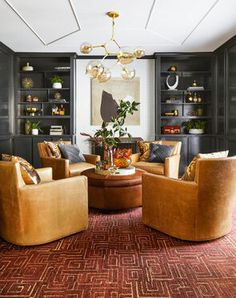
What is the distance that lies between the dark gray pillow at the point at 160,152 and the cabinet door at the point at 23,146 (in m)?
2.91

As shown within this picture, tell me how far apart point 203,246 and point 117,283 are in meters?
1.05

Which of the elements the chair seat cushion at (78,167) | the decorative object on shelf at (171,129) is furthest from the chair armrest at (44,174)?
the decorative object on shelf at (171,129)

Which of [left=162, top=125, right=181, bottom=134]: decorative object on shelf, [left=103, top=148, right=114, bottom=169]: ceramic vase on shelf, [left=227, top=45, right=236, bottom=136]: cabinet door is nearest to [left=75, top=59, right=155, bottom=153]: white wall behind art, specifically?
[left=162, top=125, right=181, bottom=134]: decorative object on shelf

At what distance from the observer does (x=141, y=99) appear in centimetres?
700

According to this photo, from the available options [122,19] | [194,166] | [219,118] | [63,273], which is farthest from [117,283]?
[219,118]

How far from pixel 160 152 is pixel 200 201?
2.48 m

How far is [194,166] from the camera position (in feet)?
9.43

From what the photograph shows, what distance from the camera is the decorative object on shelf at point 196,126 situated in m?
6.87

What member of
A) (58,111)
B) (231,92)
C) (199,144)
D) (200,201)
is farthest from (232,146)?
(58,111)

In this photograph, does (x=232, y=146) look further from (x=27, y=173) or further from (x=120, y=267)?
(x=27, y=173)

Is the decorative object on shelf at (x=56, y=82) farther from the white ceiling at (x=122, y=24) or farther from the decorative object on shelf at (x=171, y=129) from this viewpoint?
the decorative object on shelf at (x=171, y=129)

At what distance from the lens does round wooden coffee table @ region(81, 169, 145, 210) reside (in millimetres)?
3807

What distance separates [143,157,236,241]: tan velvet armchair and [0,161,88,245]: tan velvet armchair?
93 cm

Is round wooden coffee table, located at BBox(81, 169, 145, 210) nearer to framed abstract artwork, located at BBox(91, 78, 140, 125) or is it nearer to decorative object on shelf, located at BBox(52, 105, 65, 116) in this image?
framed abstract artwork, located at BBox(91, 78, 140, 125)
